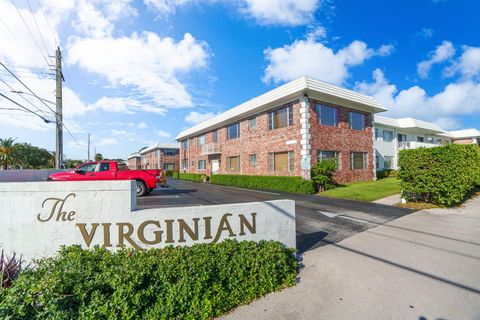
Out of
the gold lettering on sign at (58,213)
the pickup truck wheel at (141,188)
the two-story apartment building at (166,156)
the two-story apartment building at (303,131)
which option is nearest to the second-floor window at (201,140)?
the two-story apartment building at (303,131)

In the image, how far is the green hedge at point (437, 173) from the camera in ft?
30.6

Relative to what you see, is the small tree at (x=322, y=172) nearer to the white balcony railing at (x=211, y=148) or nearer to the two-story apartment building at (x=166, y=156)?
the white balcony railing at (x=211, y=148)

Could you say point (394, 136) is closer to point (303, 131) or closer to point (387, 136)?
point (387, 136)

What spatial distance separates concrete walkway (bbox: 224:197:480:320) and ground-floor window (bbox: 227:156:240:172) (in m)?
17.7

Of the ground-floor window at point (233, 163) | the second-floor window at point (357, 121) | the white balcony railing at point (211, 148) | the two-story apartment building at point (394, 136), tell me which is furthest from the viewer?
the white balcony railing at point (211, 148)

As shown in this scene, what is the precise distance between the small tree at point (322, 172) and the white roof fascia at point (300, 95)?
16.3 feet

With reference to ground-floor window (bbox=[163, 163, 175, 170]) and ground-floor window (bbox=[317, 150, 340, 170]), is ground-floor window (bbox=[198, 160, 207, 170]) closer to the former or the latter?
ground-floor window (bbox=[317, 150, 340, 170])

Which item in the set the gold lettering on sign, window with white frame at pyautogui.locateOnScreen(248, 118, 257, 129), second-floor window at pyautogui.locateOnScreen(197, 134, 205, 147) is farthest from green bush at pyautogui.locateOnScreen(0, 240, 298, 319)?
second-floor window at pyautogui.locateOnScreen(197, 134, 205, 147)

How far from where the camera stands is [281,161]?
59.5 feet

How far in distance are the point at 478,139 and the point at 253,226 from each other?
55.1m

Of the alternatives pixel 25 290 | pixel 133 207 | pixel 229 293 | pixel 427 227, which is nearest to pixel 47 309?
pixel 25 290

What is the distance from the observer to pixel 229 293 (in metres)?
Result: 3.42

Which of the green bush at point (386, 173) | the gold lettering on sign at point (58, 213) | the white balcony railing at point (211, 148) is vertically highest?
the white balcony railing at point (211, 148)

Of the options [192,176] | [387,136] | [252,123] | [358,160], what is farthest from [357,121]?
[192,176]
